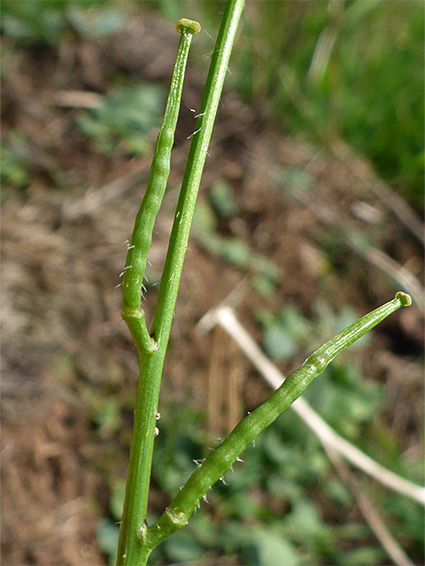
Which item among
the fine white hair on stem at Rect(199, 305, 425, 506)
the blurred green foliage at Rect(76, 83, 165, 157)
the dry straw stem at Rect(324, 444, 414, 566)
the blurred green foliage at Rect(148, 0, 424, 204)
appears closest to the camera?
the fine white hair on stem at Rect(199, 305, 425, 506)

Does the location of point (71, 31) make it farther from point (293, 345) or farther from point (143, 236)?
point (143, 236)

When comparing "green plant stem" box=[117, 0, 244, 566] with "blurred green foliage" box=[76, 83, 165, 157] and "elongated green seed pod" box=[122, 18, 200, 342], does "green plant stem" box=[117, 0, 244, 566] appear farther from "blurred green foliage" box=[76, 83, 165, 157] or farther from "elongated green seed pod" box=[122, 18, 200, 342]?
"blurred green foliage" box=[76, 83, 165, 157]

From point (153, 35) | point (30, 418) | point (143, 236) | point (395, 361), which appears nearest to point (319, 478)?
point (395, 361)

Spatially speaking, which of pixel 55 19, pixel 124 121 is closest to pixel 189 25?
pixel 124 121

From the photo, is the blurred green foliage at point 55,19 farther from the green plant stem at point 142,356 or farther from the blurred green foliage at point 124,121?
the green plant stem at point 142,356

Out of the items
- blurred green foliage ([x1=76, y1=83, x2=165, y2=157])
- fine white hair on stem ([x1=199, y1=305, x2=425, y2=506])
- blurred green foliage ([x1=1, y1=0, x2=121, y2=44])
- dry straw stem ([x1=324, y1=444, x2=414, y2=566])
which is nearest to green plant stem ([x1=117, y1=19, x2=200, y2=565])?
fine white hair on stem ([x1=199, y1=305, x2=425, y2=506])

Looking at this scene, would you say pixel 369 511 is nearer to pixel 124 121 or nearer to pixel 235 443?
pixel 235 443

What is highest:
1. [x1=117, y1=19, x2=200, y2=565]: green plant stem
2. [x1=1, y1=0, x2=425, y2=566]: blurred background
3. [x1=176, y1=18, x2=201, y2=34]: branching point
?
[x1=1, y1=0, x2=425, y2=566]: blurred background
